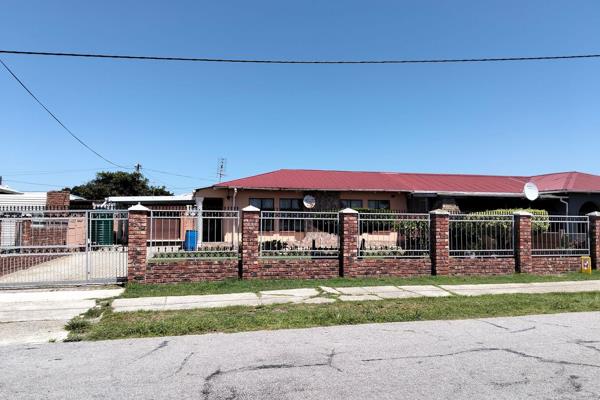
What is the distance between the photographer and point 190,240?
527 inches

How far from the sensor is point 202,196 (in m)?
24.9

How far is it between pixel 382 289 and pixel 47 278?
338 inches

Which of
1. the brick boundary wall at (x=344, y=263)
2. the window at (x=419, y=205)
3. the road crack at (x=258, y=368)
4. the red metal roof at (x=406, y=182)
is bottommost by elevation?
the road crack at (x=258, y=368)

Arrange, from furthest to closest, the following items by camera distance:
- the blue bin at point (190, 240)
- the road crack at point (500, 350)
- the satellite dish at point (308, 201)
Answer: the satellite dish at point (308, 201) → the blue bin at point (190, 240) → the road crack at point (500, 350)

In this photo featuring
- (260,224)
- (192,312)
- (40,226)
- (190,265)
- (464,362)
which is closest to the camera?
(464,362)

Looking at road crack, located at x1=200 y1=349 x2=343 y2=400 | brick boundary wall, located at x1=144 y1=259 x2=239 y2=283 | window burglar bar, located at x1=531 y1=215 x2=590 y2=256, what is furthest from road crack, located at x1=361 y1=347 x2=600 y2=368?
window burglar bar, located at x1=531 y1=215 x2=590 y2=256

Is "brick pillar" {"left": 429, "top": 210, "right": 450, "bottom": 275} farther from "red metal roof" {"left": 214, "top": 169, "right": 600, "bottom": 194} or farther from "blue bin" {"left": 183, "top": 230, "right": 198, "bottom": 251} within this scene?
"red metal roof" {"left": 214, "top": 169, "right": 600, "bottom": 194}

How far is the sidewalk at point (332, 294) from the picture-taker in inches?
362

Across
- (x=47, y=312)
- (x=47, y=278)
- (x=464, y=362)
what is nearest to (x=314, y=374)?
(x=464, y=362)

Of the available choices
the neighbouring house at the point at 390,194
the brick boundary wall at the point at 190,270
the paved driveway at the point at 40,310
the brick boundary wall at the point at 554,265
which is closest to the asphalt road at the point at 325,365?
the paved driveway at the point at 40,310

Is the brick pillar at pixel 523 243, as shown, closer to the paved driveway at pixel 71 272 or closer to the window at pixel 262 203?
the paved driveway at pixel 71 272

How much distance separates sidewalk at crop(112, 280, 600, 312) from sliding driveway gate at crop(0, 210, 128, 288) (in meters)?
2.83

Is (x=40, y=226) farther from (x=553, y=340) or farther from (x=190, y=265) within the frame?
(x=553, y=340)

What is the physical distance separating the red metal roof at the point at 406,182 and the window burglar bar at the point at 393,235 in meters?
10.6
